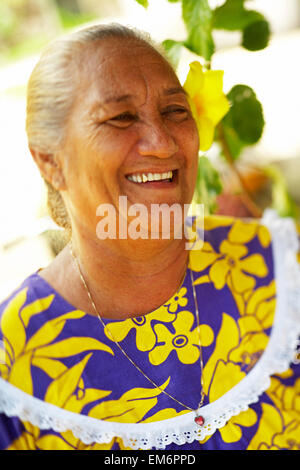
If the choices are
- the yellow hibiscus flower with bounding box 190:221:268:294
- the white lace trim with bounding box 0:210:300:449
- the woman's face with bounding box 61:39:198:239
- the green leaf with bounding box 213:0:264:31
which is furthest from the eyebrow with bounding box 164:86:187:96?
the white lace trim with bounding box 0:210:300:449

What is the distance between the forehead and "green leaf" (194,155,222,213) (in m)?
0.47

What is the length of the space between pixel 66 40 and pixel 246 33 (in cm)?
65

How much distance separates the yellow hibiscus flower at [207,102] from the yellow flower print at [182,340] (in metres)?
0.39

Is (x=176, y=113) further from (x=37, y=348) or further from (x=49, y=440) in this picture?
(x=49, y=440)

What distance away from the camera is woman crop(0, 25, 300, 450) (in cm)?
94

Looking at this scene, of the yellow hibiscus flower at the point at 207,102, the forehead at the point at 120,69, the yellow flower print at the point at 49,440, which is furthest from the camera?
the yellow hibiscus flower at the point at 207,102

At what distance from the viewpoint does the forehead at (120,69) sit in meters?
0.92

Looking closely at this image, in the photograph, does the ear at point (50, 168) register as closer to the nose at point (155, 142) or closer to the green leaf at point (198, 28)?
the nose at point (155, 142)

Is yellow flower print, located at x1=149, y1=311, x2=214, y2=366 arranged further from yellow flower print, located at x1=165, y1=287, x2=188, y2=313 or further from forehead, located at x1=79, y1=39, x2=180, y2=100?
forehead, located at x1=79, y1=39, x2=180, y2=100

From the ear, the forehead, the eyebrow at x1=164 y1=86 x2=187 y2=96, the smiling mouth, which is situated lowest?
the smiling mouth

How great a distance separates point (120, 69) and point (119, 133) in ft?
0.37

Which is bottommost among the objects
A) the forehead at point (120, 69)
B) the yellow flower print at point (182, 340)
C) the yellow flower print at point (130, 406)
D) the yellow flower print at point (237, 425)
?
the yellow flower print at point (237, 425)

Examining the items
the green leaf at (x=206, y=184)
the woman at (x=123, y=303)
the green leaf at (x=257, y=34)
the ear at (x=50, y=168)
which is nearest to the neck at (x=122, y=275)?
the woman at (x=123, y=303)

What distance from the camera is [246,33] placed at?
143cm
